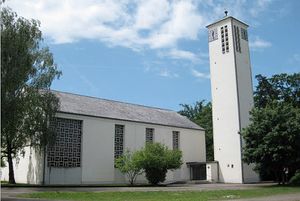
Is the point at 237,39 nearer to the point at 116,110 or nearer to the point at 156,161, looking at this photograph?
the point at 116,110

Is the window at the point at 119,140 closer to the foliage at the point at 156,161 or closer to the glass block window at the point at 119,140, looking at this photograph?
the glass block window at the point at 119,140

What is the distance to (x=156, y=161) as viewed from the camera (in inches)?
1604

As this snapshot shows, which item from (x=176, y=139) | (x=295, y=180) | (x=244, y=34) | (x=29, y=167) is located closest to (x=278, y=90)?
(x=244, y=34)

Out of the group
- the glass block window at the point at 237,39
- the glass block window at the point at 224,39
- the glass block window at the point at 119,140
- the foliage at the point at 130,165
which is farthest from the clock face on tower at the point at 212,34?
the foliage at the point at 130,165

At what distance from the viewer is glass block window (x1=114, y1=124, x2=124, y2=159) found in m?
46.0

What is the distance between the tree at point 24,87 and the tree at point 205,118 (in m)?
33.6

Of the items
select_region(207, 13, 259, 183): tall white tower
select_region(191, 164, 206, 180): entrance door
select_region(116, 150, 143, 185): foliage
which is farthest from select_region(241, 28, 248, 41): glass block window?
select_region(116, 150, 143, 185): foliage

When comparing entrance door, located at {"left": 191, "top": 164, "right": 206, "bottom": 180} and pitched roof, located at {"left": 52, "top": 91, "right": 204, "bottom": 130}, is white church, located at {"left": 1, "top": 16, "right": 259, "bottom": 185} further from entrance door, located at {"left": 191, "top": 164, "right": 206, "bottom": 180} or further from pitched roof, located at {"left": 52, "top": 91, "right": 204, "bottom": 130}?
entrance door, located at {"left": 191, "top": 164, "right": 206, "bottom": 180}

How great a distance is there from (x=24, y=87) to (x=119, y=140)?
18.8m

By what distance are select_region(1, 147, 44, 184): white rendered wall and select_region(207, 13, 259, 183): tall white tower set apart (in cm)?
2203

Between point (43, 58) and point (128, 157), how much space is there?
47.7 ft

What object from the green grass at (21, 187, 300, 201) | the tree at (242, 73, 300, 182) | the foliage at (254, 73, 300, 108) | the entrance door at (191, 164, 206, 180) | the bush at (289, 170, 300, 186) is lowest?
the green grass at (21, 187, 300, 201)

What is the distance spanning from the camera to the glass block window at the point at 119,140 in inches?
1812

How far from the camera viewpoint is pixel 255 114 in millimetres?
37062
